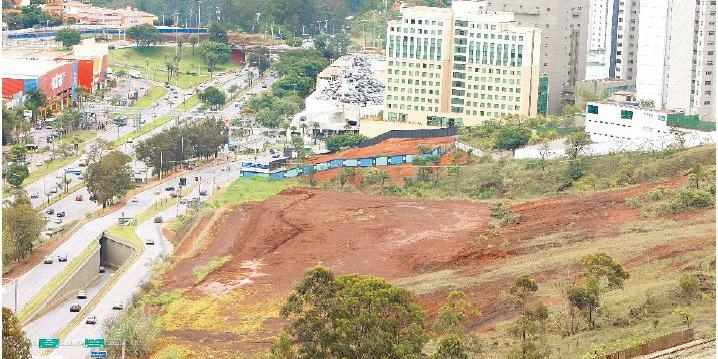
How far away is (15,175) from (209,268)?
1985cm

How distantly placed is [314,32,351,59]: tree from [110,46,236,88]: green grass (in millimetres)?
5811

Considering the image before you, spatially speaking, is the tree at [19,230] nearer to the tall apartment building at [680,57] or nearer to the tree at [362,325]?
the tree at [362,325]

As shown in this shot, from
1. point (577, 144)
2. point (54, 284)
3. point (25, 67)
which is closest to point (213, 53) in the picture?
point (25, 67)

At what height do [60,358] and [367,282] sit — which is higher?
[367,282]

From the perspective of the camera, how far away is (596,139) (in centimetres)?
5606

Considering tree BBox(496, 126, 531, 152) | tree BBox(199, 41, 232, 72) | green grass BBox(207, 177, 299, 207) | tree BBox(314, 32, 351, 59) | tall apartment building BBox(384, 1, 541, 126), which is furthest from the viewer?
tree BBox(314, 32, 351, 59)

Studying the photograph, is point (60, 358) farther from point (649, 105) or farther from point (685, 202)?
point (649, 105)

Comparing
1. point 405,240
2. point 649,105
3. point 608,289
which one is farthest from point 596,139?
point 608,289

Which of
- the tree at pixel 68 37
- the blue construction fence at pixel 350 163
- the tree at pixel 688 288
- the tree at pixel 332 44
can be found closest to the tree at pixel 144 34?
the tree at pixel 68 37

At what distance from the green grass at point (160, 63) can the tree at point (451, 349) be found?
6985 centimetres

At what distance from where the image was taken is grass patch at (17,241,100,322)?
40.3 metres

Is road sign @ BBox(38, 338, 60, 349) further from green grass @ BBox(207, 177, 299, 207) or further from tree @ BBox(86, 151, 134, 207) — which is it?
tree @ BBox(86, 151, 134, 207)

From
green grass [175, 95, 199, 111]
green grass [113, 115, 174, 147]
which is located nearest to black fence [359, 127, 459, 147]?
green grass [113, 115, 174, 147]

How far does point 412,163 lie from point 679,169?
532 inches
